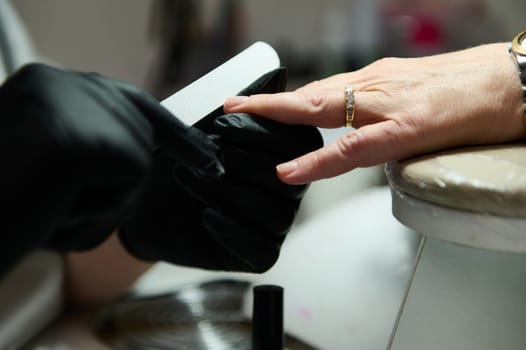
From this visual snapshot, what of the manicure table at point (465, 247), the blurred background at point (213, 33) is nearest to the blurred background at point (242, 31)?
the blurred background at point (213, 33)

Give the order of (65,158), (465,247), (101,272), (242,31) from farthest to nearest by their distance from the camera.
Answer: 1. (242,31)
2. (101,272)
3. (465,247)
4. (65,158)

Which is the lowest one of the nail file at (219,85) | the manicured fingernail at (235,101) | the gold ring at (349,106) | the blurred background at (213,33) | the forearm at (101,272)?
the forearm at (101,272)

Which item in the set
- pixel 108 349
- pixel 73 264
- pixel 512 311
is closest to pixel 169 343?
pixel 108 349

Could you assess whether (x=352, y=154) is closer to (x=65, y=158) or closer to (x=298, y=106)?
(x=298, y=106)

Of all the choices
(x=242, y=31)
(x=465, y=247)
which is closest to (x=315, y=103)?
(x=465, y=247)

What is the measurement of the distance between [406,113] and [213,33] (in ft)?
3.89

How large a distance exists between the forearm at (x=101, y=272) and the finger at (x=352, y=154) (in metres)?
0.46

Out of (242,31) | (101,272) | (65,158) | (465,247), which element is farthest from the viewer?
(242,31)

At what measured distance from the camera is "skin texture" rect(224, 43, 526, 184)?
0.55m

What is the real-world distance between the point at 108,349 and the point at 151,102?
506 millimetres

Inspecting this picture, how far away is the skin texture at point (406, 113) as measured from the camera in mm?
554

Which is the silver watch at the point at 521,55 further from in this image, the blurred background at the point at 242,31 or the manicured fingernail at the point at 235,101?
the blurred background at the point at 242,31

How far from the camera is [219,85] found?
588 millimetres

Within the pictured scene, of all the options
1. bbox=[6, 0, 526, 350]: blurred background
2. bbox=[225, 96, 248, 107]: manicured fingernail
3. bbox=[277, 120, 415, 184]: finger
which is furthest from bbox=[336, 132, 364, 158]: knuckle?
bbox=[6, 0, 526, 350]: blurred background
